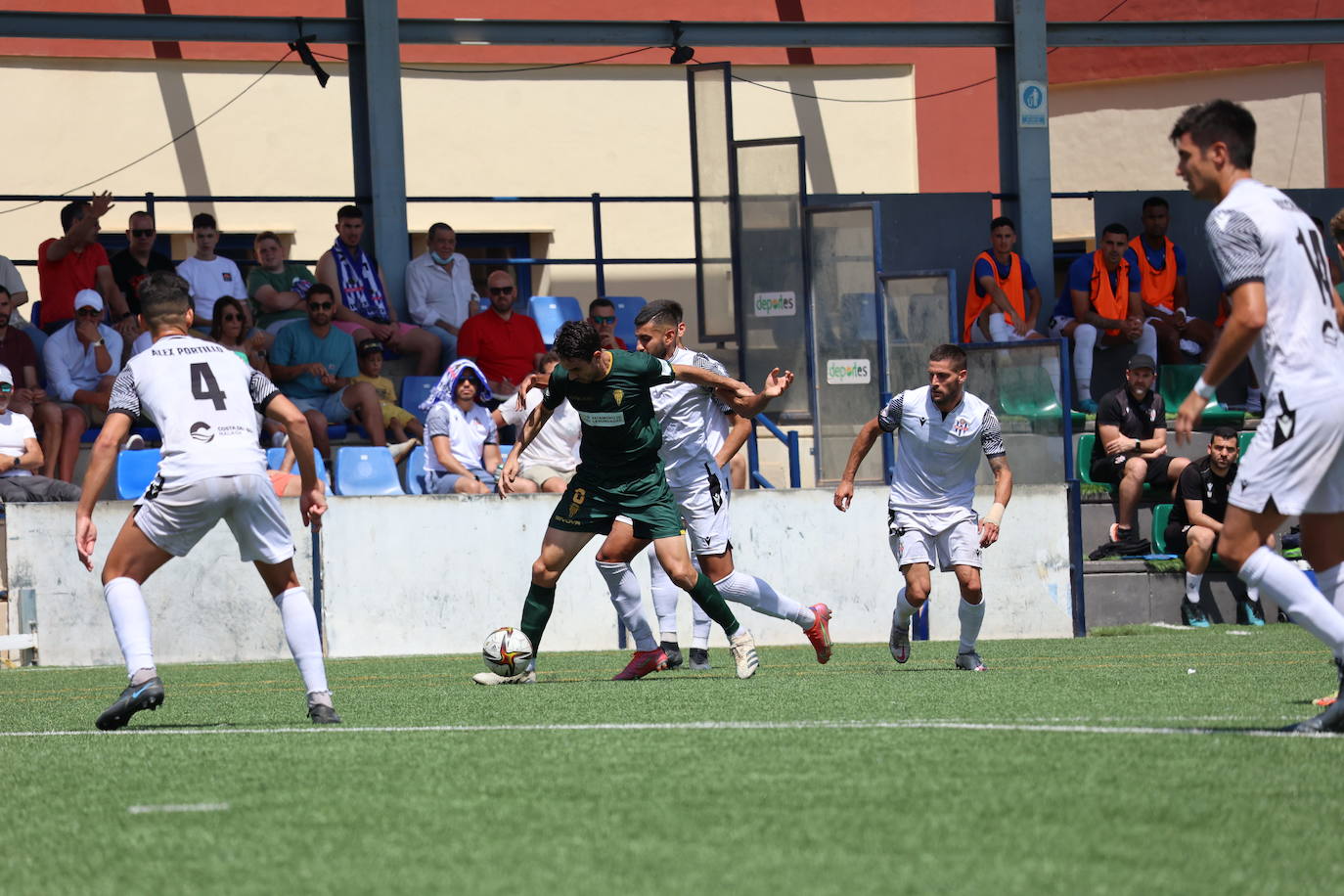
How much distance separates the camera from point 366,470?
1510cm

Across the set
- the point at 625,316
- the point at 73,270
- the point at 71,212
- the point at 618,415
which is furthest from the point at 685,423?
the point at 625,316

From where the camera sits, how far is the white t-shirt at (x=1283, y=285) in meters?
5.71

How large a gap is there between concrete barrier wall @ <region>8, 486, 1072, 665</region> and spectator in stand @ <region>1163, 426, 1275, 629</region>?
130 centimetres

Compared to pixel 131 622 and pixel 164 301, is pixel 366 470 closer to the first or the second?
pixel 164 301

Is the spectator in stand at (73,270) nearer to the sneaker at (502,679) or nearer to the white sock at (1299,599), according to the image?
the sneaker at (502,679)

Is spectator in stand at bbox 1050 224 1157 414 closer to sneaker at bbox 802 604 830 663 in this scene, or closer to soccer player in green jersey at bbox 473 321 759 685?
sneaker at bbox 802 604 830 663

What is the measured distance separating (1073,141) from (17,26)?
48.5ft

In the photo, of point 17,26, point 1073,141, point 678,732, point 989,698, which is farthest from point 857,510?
point 1073,141

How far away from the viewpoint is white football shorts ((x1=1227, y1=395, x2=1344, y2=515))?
568 centimetres

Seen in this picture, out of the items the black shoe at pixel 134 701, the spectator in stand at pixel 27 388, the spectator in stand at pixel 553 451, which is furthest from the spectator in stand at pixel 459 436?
the black shoe at pixel 134 701

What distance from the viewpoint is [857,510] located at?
47.9ft

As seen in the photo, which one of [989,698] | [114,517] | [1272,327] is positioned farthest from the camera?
[114,517]

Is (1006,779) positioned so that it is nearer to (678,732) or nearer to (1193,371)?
(678,732)

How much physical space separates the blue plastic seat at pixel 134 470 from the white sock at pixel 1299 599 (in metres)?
10.6
